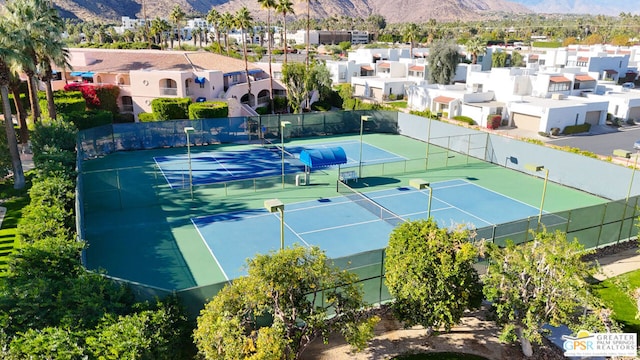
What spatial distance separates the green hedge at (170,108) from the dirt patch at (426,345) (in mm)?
35076

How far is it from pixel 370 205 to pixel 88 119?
87.1ft

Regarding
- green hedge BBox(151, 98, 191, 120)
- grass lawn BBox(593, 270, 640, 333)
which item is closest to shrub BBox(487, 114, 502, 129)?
green hedge BBox(151, 98, 191, 120)

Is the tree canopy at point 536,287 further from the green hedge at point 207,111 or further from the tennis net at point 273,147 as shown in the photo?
the green hedge at point 207,111

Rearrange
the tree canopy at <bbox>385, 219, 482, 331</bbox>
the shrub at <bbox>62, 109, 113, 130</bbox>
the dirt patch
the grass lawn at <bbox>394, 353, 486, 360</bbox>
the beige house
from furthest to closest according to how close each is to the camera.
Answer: the beige house, the shrub at <bbox>62, 109, 113, 130</bbox>, the dirt patch, the grass lawn at <bbox>394, 353, 486, 360</bbox>, the tree canopy at <bbox>385, 219, 482, 331</bbox>

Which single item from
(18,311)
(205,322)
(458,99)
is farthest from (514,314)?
(458,99)

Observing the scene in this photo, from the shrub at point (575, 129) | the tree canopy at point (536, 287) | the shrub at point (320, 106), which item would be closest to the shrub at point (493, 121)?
the shrub at point (575, 129)

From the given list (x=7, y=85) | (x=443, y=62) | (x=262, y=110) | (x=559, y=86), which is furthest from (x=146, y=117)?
(x=559, y=86)

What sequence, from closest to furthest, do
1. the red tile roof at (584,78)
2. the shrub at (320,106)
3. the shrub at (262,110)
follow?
the shrub at (262,110)
the red tile roof at (584,78)
the shrub at (320,106)

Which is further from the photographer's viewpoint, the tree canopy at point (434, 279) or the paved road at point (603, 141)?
the paved road at point (603, 141)

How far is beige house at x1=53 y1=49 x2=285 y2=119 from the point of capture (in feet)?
162

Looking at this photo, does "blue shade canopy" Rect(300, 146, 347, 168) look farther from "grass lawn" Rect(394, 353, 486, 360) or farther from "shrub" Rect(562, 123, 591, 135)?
"shrub" Rect(562, 123, 591, 135)

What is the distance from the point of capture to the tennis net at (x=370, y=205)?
79.8 ft

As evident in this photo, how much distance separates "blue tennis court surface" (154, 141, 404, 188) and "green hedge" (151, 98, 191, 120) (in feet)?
24.9

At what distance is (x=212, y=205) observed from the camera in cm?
2755
